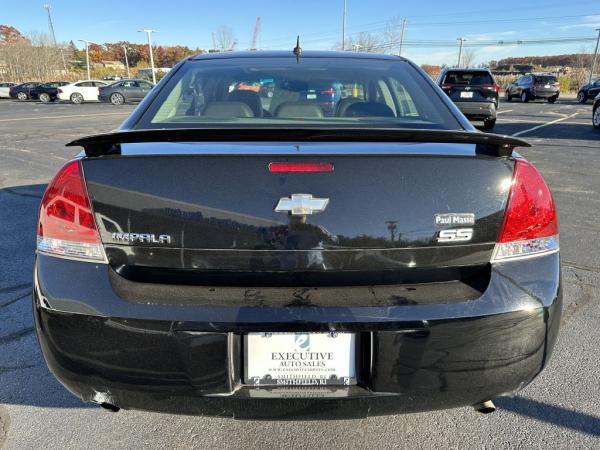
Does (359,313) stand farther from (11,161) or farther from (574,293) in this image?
(11,161)

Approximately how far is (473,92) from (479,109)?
2.90 feet

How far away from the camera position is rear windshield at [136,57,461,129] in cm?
229

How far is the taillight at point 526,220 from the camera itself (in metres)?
1.57

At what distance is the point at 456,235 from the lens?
1523 millimetres

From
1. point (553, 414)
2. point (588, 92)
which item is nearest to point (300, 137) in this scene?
point (553, 414)

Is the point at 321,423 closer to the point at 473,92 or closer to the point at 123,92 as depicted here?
the point at 473,92

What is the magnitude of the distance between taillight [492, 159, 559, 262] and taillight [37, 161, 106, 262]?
1348 millimetres

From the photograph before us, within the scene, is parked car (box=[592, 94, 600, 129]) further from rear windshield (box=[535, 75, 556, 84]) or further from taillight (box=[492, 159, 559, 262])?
rear windshield (box=[535, 75, 556, 84])

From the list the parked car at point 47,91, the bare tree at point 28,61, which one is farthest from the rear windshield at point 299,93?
the bare tree at point 28,61

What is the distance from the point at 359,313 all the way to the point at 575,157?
9.22 m

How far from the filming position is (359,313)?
1.45 meters

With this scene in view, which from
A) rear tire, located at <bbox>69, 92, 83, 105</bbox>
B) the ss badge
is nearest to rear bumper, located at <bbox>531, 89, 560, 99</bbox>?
rear tire, located at <bbox>69, 92, 83, 105</bbox>

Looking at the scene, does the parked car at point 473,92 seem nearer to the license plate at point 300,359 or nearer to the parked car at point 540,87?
the license plate at point 300,359

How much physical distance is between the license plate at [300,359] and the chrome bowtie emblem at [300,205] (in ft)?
1.27
